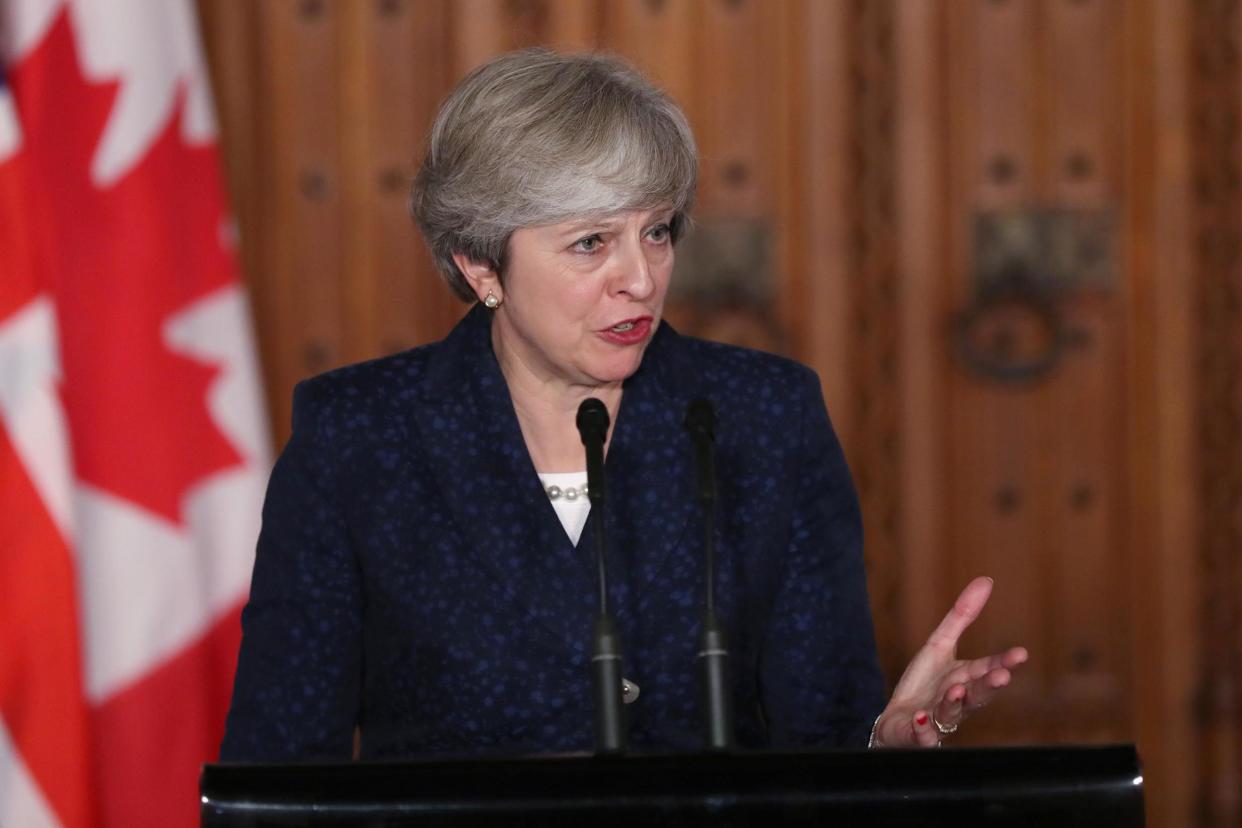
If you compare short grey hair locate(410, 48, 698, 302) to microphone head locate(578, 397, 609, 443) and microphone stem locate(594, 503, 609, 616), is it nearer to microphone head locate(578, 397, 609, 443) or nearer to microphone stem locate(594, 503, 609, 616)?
microphone head locate(578, 397, 609, 443)

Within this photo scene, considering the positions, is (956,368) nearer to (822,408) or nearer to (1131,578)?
(1131,578)

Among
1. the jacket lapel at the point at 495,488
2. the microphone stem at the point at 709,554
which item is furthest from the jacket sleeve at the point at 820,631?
the microphone stem at the point at 709,554

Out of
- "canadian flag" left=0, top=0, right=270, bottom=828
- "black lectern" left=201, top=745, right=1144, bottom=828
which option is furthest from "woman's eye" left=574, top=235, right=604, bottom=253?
"canadian flag" left=0, top=0, right=270, bottom=828

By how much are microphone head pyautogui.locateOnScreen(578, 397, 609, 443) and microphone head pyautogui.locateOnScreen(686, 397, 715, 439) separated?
7 centimetres

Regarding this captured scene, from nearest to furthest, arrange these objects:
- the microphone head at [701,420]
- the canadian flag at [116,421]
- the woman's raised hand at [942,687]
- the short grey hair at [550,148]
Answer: the microphone head at [701,420], the woman's raised hand at [942,687], the short grey hair at [550,148], the canadian flag at [116,421]

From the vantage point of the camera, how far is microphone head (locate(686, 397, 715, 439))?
1.21 m

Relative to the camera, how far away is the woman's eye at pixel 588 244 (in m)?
1.58

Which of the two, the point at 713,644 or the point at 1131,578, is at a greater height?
the point at 713,644

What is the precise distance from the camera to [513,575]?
161 cm

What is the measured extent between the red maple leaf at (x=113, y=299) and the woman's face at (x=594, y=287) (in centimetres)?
93

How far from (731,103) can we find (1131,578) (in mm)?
1122

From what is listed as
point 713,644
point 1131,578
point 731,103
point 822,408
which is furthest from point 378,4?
point 713,644

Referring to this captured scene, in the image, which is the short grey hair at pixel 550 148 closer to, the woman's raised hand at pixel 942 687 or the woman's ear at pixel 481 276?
the woman's ear at pixel 481 276

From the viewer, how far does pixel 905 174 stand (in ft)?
9.16
